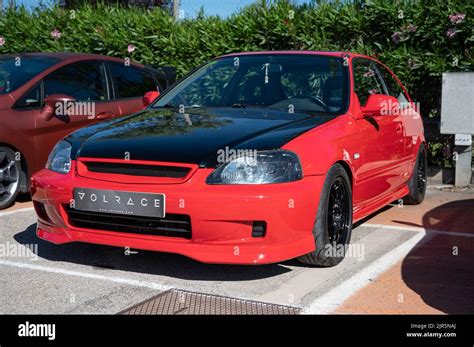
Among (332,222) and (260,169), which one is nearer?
(260,169)

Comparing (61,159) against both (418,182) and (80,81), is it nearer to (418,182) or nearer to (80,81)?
(80,81)

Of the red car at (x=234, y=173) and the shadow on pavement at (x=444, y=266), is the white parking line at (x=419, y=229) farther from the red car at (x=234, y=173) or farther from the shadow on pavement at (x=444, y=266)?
the red car at (x=234, y=173)

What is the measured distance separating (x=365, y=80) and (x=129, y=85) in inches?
125

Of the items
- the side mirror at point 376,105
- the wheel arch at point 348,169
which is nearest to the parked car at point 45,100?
the side mirror at point 376,105

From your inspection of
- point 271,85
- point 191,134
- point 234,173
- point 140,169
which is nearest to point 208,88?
point 271,85

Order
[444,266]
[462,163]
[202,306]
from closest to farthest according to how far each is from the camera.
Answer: [202,306]
[444,266]
[462,163]

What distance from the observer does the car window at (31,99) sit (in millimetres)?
7090

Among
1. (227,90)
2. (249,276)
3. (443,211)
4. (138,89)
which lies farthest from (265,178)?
(138,89)

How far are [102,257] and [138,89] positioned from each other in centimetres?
363

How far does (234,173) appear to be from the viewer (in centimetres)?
435

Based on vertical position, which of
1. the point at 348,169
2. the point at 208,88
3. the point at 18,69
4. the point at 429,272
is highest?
the point at 18,69

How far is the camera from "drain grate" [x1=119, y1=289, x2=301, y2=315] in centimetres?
401
